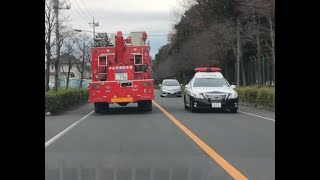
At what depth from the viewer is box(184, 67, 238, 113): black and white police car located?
21406 millimetres

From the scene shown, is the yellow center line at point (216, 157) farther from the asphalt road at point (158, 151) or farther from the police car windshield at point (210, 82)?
the police car windshield at point (210, 82)

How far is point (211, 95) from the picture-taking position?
21359 mm

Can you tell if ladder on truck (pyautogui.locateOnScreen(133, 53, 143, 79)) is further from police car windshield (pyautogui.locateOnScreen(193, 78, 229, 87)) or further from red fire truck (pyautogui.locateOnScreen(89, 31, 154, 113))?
police car windshield (pyautogui.locateOnScreen(193, 78, 229, 87))

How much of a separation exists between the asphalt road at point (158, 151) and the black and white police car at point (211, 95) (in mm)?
4597

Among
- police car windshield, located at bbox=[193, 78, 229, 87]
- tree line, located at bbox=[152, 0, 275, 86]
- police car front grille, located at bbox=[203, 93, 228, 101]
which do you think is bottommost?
police car front grille, located at bbox=[203, 93, 228, 101]

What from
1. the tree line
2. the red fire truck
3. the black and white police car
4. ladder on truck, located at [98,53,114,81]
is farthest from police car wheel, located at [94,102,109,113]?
the tree line

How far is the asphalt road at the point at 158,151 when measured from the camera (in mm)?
8375

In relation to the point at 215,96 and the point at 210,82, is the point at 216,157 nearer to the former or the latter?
the point at 215,96

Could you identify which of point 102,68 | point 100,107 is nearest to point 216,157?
point 102,68

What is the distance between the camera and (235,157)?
9875mm

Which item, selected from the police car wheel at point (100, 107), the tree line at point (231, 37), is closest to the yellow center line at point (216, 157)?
the police car wheel at point (100, 107)

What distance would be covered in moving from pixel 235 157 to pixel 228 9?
38.4 metres
